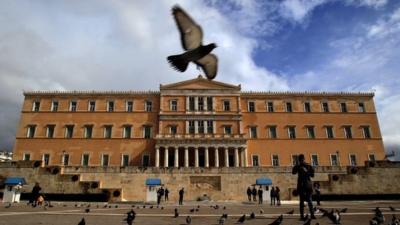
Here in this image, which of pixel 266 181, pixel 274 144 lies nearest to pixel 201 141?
pixel 274 144

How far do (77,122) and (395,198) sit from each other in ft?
125

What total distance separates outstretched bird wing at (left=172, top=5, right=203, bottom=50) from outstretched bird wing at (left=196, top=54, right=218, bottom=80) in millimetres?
391

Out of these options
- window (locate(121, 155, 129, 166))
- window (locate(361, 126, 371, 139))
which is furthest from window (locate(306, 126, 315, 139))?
window (locate(121, 155, 129, 166))

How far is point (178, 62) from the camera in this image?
5.55 m

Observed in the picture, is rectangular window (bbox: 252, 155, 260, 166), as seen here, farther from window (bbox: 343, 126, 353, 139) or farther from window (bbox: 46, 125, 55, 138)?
window (bbox: 46, 125, 55, 138)

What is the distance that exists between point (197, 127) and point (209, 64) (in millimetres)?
37445

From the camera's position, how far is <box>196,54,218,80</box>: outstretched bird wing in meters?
6.12

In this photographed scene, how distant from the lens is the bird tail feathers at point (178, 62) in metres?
5.45

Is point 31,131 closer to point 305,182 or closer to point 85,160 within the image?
point 85,160

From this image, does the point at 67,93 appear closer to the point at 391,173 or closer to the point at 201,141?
the point at 201,141

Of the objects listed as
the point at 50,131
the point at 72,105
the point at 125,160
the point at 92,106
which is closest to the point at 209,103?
the point at 125,160

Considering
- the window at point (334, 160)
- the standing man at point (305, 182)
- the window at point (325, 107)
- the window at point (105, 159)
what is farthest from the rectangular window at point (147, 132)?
the standing man at point (305, 182)

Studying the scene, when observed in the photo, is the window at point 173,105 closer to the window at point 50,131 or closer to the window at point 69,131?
the window at point 69,131

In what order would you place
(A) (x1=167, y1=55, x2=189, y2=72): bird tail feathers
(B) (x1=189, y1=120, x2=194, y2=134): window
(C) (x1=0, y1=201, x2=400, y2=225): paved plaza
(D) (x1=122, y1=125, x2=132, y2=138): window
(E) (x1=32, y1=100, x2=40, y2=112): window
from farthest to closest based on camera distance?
(E) (x1=32, y1=100, x2=40, y2=112): window
(D) (x1=122, y1=125, x2=132, y2=138): window
(B) (x1=189, y1=120, x2=194, y2=134): window
(C) (x1=0, y1=201, x2=400, y2=225): paved plaza
(A) (x1=167, y1=55, x2=189, y2=72): bird tail feathers
